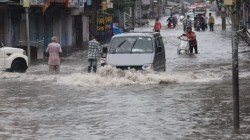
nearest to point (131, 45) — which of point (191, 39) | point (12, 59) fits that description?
point (12, 59)

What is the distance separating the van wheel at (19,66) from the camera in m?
23.5

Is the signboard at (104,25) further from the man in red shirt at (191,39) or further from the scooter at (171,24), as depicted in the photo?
the scooter at (171,24)

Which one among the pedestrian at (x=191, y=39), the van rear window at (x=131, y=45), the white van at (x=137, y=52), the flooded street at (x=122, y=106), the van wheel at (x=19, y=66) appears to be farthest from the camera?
the pedestrian at (x=191, y=39)

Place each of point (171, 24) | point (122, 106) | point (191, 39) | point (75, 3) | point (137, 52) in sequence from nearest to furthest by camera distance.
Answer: point (122, 106) < point (137, 52) < point (191, 39) < point (75, 3) < point (171, 24)

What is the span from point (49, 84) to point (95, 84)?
170cm

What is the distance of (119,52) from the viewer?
794 inches

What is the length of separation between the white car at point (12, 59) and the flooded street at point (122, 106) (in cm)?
37

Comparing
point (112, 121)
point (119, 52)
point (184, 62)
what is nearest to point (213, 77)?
point (119, 52)

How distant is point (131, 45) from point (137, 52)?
608mm

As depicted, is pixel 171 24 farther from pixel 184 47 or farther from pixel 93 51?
pixel 93 51

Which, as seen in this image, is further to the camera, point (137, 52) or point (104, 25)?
point (104, 25)

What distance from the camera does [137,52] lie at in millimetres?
20000

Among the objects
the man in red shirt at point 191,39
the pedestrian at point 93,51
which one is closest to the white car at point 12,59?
the pedestrian at point 93,51

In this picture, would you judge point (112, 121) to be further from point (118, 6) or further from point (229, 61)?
point (118, 6)
